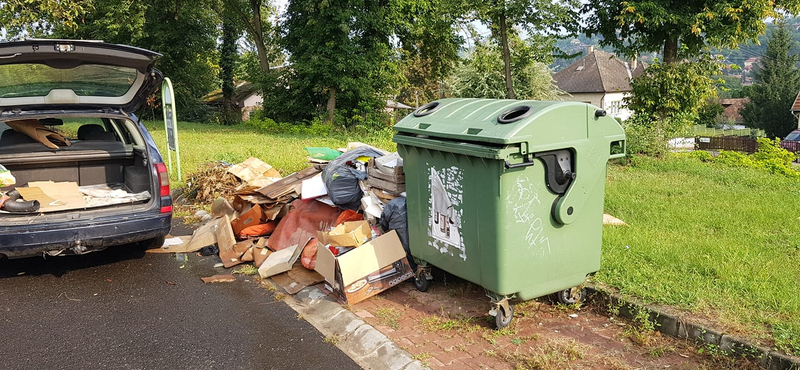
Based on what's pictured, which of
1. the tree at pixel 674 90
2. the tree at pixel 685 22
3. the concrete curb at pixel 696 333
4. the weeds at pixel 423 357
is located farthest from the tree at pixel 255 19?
the weeds at pixel 423 357

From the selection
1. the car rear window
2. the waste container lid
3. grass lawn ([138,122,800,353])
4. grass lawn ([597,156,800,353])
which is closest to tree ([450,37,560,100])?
grass lawn ([138,122,800,353])

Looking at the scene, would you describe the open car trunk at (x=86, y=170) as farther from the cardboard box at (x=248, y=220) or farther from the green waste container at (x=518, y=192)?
the green waste container at (x=518, y=192)

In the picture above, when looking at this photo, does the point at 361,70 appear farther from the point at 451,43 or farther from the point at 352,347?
the point at 352,347

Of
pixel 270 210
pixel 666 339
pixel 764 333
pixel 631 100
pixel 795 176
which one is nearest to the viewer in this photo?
pixel 764 333

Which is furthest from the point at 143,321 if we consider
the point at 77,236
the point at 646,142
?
the point at 646,142

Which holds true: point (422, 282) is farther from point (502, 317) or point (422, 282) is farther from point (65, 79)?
point (65, 79)

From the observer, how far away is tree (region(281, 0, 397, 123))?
20672 mm

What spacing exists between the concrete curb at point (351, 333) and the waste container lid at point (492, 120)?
1415 mm

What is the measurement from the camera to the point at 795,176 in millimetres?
9500

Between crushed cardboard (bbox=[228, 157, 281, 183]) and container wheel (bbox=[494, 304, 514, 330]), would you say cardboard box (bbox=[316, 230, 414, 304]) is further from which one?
crushed cardboard (bbox=[228, 157, 281, 183])

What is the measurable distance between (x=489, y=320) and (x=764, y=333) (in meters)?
1.63

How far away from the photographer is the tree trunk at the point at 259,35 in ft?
87.1

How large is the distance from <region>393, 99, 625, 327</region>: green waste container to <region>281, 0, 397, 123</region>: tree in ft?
55.0

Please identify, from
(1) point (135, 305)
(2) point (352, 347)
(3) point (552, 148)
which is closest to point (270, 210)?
(1) point (135, 305)
